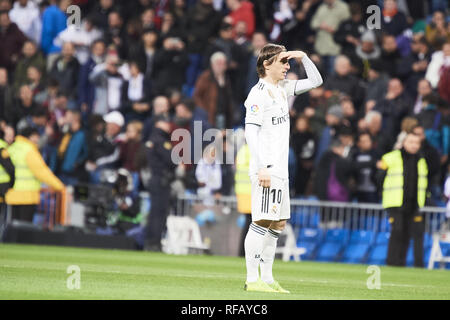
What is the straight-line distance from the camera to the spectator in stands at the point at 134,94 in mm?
26422

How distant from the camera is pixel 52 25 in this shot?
28.6 m

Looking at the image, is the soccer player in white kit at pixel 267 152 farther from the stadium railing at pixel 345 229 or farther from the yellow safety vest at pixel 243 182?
the stadium railing at pixel 345 229

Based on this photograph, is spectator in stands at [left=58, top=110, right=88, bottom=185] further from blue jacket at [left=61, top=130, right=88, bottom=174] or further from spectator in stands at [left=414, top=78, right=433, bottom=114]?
spectator in stands at [left=414, top=78, right=433, bottom=114]

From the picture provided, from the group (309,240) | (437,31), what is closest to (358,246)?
(309,240)

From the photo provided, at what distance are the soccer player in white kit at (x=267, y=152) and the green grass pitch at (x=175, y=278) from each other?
544 mm

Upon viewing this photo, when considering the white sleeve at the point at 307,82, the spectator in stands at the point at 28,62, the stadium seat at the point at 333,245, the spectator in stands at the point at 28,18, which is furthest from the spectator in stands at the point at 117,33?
the white sleeve at the point at 307,82

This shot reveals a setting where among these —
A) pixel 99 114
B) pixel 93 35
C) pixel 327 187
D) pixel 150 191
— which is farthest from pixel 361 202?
pixel 93 35

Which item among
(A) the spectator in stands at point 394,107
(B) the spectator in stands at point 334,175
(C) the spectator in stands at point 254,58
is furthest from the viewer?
(C) the spectator in stands at point 254,58

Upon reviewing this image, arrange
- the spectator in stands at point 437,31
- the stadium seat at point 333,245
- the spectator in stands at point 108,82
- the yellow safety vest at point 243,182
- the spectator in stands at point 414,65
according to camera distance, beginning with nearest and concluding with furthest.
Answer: the yellow safety vest at point 243,182
the stadium seat at point 333,245
the spectator in stands at point 437,31
the spectator in stands at point 414,65
the spectator in stands at point 108,82

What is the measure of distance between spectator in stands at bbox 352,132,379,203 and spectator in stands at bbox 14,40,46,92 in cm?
912

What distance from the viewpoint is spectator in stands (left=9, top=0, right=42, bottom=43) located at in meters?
29.3

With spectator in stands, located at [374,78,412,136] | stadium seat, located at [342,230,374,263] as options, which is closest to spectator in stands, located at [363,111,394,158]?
spectator in stands, located at [374,78,412,136]

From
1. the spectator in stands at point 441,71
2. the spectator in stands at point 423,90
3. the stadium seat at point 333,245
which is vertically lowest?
the stadium seat at point 333,245

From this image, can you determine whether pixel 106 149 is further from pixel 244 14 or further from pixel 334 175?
pixel 334 175
